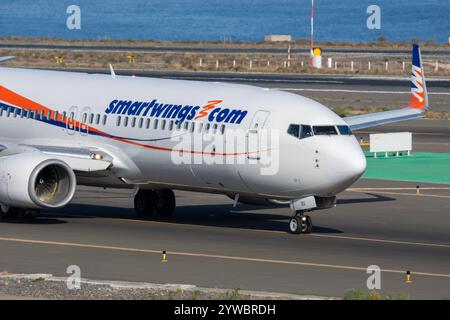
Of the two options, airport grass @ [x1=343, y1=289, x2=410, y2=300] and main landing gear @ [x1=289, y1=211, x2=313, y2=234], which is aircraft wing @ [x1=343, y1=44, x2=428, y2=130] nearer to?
main landing gear @ [x1=289, y1=211, x2=313, y2=234]

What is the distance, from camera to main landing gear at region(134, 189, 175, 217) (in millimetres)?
42500

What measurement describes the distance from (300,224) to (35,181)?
26.1 ft

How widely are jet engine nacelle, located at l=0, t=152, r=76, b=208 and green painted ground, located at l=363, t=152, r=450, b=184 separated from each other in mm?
18172

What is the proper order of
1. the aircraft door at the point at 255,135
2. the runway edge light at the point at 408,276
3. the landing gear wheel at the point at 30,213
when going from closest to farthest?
the runway edge light at the point at 408,276
the aircraft door at the point at 255,135
the landing gear wheel at the point at 30,213

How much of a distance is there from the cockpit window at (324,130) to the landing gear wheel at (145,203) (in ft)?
24.8

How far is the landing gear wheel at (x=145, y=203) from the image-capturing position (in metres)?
42.5

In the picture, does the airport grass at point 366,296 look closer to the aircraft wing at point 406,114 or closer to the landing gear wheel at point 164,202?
the landing gear wheel at point 164,202

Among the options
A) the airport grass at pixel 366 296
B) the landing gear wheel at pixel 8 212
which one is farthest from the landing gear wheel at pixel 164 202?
the airport grass at pixel 366 296

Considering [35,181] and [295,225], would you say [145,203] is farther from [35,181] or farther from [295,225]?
[295,225]

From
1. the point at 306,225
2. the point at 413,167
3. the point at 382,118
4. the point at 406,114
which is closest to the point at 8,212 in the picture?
the point at 306,225

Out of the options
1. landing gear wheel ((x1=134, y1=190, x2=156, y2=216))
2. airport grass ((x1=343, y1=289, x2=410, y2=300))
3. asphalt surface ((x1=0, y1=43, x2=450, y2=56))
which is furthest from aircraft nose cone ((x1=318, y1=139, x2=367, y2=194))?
asphalt surface ((x1=0, y1=43, x2=450, y2=56))

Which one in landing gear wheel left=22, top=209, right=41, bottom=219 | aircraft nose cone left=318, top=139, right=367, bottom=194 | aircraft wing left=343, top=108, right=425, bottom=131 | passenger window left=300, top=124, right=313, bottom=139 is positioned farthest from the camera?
aircraft wing left=343, top=108, right=425, bottom=131
